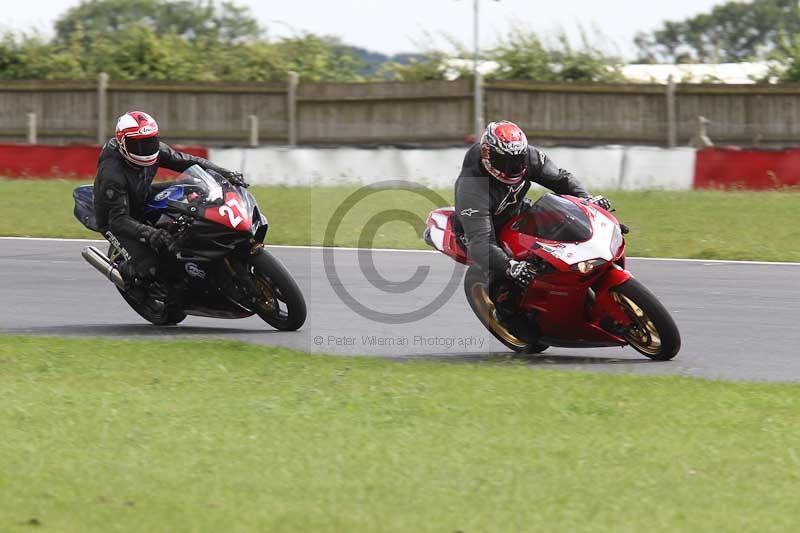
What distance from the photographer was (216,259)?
362 inches

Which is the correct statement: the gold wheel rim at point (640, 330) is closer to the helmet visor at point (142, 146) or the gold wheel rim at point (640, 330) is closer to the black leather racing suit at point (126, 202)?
the black leather racing suit at point (126, 202)

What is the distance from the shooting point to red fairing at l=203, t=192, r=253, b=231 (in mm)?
8953

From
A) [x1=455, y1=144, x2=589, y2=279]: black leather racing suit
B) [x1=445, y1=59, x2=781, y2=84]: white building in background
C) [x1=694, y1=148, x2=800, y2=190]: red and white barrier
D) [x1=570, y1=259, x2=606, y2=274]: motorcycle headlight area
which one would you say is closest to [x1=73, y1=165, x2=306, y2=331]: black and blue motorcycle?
[x1=455, y1=144, x2=589, y2=279]: black leather racing suit

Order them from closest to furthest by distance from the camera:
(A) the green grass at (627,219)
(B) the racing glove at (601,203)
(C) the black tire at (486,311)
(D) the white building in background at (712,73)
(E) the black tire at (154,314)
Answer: (B) the racing glove at (601,203), (C) the black tire at (486,311), (E) the black tire at (154,314), (A) the green grass at (627,219), (D) the white building in background at (712,73)

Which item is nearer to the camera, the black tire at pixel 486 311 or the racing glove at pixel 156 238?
the black tire at pixel 486 311

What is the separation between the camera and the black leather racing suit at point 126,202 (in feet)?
31.1

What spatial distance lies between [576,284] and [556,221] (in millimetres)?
428

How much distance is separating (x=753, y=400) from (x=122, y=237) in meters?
4.85

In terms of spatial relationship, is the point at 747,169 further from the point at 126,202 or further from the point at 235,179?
the point at 126,202

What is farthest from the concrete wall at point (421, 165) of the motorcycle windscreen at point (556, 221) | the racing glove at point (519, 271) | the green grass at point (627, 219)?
the racing glove at point (519, 271)

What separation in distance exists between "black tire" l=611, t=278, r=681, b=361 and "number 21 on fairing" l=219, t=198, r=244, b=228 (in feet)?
8.86

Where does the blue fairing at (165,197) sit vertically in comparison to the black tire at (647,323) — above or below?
above

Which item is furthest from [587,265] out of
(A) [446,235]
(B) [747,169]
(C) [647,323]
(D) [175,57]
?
(D) [175,57]

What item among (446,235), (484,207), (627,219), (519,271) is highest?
(484,207)
